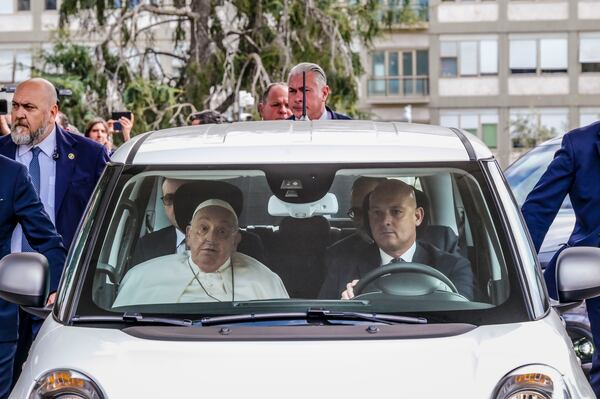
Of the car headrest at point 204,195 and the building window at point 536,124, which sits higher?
the car headrest at point 204,195

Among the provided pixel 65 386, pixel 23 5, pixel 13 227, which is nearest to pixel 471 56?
pixel 23 5

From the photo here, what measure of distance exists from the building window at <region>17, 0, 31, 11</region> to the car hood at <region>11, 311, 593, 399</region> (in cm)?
5779

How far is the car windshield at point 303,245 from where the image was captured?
4305 millimetres

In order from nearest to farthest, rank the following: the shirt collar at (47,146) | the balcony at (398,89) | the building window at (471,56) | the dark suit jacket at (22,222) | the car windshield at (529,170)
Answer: the dark suit jacket at (22,222) → the shirt collar at (47,146) → the car windshield at (529,170) → the building window at (471,56) → the balcony at (398,89)

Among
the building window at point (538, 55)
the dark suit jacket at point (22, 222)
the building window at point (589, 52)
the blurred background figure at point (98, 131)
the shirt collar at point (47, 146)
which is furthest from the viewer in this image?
the building window at point (538, 55)

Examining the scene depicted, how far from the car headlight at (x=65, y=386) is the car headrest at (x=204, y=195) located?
102cm

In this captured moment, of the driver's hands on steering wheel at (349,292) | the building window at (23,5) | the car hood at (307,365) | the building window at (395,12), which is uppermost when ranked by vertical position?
the building window at (23,5)

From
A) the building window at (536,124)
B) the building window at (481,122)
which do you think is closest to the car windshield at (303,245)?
the building window at (536,124)

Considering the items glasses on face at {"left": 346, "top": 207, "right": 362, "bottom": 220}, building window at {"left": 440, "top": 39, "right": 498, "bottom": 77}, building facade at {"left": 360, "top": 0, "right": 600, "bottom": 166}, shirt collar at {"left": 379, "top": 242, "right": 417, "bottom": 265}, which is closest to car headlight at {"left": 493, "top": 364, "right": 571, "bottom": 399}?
shirt collar at {"left": 379, "top": 242, "right": 417, "bottom": 265}

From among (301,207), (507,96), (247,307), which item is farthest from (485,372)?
(507,96)

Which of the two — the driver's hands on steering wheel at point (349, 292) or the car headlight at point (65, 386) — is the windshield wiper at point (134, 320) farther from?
the driver's hands on steering wheel at point (349, 292)

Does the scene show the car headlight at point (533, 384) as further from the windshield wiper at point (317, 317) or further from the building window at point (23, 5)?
the building window at point (23, 5)

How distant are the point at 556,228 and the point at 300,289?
16.0 feet

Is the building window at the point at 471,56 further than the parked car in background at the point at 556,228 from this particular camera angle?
Yes
